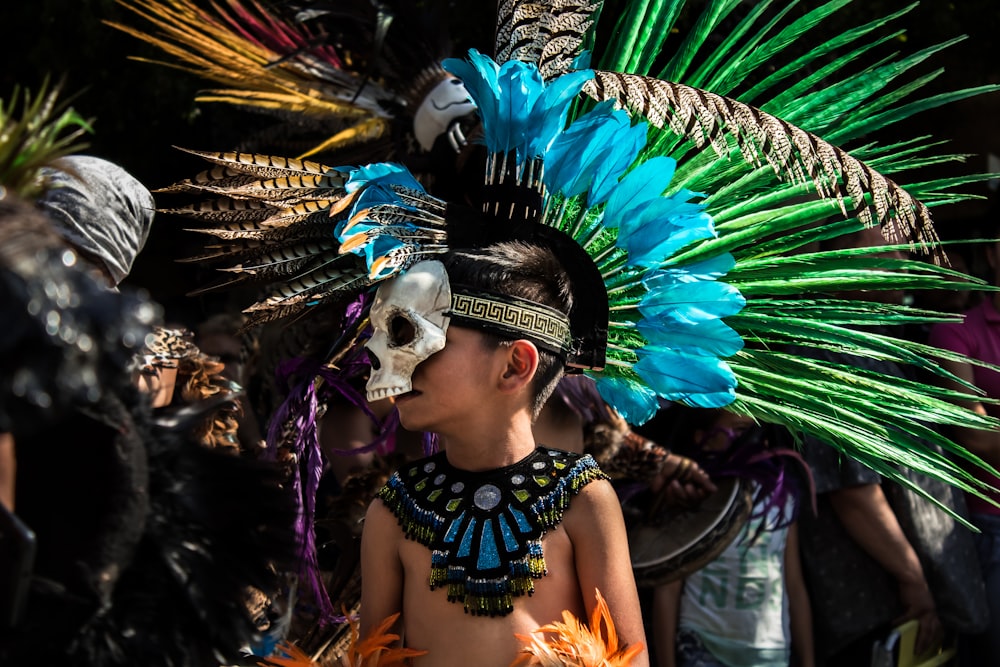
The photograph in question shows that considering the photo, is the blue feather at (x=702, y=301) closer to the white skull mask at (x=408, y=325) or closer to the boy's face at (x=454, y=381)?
the boy's face at (x=454, y=381)

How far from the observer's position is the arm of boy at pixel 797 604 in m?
4.19

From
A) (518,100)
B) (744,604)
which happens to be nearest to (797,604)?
(744,604)

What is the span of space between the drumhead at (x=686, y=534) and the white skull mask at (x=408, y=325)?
1720 millimetres

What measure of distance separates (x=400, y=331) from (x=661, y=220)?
2.01 feet

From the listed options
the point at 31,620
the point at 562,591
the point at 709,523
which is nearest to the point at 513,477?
the point at 562,591

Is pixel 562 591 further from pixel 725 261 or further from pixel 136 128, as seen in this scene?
pixel 136 128

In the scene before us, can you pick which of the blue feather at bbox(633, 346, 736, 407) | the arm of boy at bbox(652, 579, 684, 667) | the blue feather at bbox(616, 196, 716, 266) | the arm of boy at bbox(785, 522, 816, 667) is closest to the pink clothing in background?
the arm of boy at bbox(785, 522, 816, 667)

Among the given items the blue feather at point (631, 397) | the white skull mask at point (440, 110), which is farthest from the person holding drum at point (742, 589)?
the white skull mask at point (440, 110)

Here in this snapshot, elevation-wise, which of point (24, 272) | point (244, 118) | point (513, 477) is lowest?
point (513, 477)

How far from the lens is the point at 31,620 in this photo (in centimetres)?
147

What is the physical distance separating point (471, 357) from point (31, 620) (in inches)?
42.0

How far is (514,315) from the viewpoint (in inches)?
91.1

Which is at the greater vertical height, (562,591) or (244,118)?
(244,118)

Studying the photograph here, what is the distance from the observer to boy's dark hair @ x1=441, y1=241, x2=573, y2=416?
231cm
